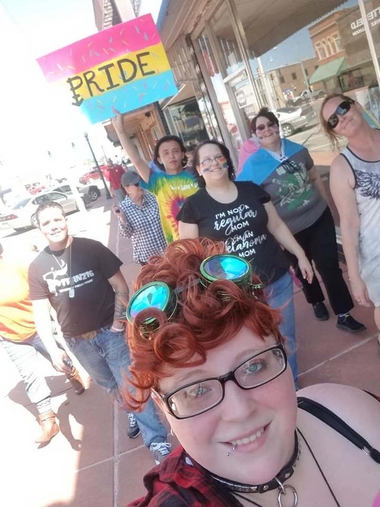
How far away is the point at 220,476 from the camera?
106 cm

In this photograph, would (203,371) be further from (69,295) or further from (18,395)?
(18,395)

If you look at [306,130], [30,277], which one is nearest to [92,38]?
[30,277]

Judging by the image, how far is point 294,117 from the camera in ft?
17.4

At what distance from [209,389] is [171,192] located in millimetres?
2766

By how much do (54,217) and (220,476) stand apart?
84.4 inches

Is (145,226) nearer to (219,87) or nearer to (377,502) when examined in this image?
(377,502)

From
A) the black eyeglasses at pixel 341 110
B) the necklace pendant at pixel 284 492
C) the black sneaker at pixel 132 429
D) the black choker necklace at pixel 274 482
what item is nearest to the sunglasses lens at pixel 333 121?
the black eyeglasses at pixel 341 110

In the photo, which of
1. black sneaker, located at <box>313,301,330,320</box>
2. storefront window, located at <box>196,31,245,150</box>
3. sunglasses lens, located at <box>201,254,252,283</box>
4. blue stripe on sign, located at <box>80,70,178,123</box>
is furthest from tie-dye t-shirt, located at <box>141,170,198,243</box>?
storefront window, located at <box>196,31,245,150</box>

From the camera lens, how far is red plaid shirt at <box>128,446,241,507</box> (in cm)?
102

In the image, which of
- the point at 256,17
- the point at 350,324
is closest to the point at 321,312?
the point at 350,324

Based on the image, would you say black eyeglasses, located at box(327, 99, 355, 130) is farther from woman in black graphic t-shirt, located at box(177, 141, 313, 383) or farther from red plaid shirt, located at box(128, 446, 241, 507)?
red plaid shirt, located at box(128, 446, 241, 507)

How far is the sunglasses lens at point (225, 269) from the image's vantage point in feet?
3.65

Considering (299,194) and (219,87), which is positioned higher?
(219,87)

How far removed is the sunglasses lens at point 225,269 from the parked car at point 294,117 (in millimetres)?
3939
